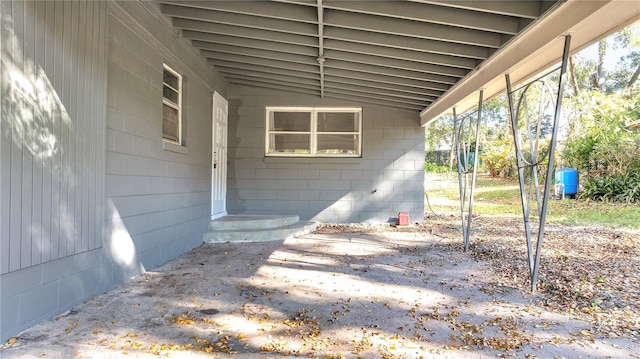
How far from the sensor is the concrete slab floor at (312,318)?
227cm

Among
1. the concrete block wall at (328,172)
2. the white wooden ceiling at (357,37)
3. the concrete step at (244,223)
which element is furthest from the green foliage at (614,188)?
the concrete step at (244,223)

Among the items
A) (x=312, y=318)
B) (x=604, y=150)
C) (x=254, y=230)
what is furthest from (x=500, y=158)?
(x=312, y=318)

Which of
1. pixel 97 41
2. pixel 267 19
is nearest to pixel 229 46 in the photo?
pixel 267 19

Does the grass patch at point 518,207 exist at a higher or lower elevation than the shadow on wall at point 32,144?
lower

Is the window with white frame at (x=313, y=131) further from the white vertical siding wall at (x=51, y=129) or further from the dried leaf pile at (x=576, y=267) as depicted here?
the white vertical siding wall at (x=51, y=129)

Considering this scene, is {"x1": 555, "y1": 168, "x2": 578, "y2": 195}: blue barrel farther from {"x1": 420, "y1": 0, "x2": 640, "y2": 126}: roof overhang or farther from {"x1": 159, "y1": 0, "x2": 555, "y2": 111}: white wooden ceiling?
{"x1": 420, "y1": 0, "x2": 640, "y2": 126}: roof overhang

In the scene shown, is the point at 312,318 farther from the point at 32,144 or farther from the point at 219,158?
the point at 219,158


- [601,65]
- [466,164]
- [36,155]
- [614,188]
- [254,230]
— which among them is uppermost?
[601,65]

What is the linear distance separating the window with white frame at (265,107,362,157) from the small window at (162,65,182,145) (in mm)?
2815

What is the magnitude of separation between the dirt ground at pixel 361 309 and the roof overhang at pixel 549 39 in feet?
7.37

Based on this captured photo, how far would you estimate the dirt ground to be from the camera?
230 centimetres

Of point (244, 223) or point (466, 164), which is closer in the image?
point (466, 164)

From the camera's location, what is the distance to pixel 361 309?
9.96 ft

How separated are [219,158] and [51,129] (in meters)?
4.38
